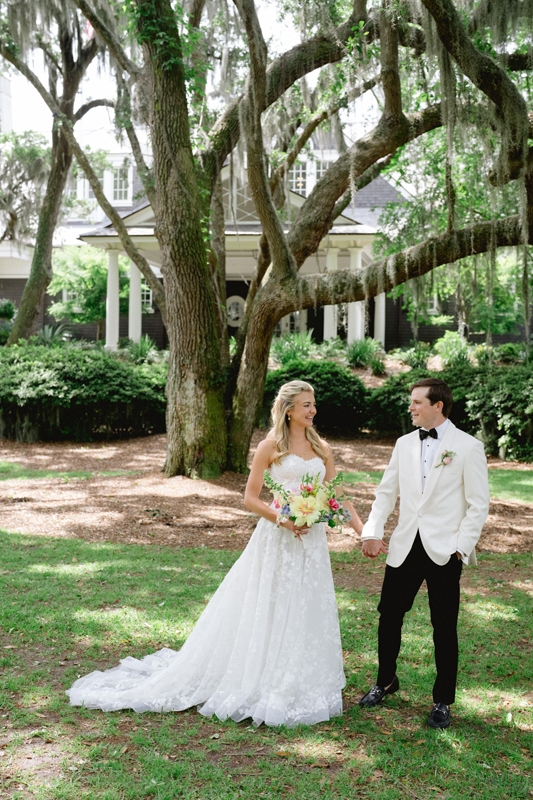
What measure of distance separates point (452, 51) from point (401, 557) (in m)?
6.49

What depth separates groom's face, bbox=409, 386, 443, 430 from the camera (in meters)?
4.28

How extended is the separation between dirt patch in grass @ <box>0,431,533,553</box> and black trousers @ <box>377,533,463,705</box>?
13.8 ft

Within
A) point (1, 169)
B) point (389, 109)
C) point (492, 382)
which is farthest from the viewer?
point (1, 169)

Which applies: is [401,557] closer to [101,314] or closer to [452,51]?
[452,51]

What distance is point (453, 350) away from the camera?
20.4 metres

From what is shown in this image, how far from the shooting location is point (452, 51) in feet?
28.1

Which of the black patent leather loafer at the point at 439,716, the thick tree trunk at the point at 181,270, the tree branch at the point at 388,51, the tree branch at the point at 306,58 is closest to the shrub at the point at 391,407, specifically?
the thick tree trunk at the point at 181,270

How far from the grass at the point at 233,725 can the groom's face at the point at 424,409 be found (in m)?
1.66

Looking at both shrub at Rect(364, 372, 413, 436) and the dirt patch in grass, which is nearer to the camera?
the dirt patch in grass

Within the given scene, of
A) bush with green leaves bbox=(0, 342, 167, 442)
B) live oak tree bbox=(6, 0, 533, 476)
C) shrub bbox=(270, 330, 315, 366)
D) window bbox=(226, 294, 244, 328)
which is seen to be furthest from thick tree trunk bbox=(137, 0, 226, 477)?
window bbox=(226, 294, 244, 328)

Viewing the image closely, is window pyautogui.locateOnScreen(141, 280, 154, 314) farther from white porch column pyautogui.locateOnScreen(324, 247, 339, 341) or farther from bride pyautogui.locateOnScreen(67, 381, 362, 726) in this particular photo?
bride pyautogui.locateOnScreen(67, 381, 362, 726)

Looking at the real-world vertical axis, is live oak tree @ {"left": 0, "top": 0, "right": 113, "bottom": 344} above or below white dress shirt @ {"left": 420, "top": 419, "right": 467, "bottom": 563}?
above

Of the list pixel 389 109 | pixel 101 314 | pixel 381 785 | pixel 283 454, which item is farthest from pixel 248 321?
pixel 101 314

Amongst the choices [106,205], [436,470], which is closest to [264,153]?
[106,205]
